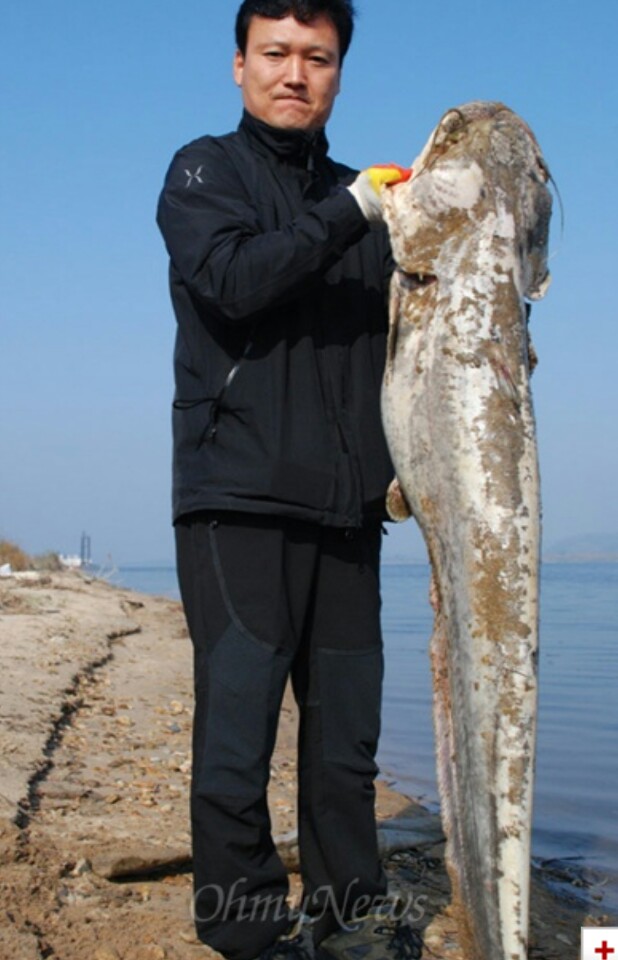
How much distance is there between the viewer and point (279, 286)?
11.0 ft

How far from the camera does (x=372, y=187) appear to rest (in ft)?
11.1

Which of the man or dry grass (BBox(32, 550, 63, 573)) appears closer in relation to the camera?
the man

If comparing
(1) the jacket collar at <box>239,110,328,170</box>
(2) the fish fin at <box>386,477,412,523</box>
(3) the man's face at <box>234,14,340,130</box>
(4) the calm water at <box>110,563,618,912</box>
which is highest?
(3) the man's face at <box>234,14,340,130</box>

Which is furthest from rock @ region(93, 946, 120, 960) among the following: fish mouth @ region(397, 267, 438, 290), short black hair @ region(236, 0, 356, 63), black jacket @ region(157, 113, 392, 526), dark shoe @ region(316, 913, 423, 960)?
short black hair @ region(236, 0, 356, 63)

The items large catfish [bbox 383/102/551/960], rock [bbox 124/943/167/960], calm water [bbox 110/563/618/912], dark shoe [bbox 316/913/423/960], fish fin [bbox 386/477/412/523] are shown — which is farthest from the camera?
calm water [bbox 110/563/618/912]

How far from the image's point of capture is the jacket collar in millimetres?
3742

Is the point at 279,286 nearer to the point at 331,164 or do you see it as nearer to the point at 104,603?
the point at 331,164

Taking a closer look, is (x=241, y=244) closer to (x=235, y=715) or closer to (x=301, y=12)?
(x=301, y=12)

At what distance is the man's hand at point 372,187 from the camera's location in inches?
133

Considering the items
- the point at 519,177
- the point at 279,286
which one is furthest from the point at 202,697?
the point at 519,177

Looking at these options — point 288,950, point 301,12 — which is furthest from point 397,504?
point 301,12

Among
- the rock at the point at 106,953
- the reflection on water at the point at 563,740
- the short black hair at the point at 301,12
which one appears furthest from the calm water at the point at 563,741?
the short black hair at the point at 301,12

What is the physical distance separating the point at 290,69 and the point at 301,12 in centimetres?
17

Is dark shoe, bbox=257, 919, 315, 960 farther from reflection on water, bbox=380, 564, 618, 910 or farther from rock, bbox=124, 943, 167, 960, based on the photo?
reflection on water, bbox=380, 564, 618, 910
